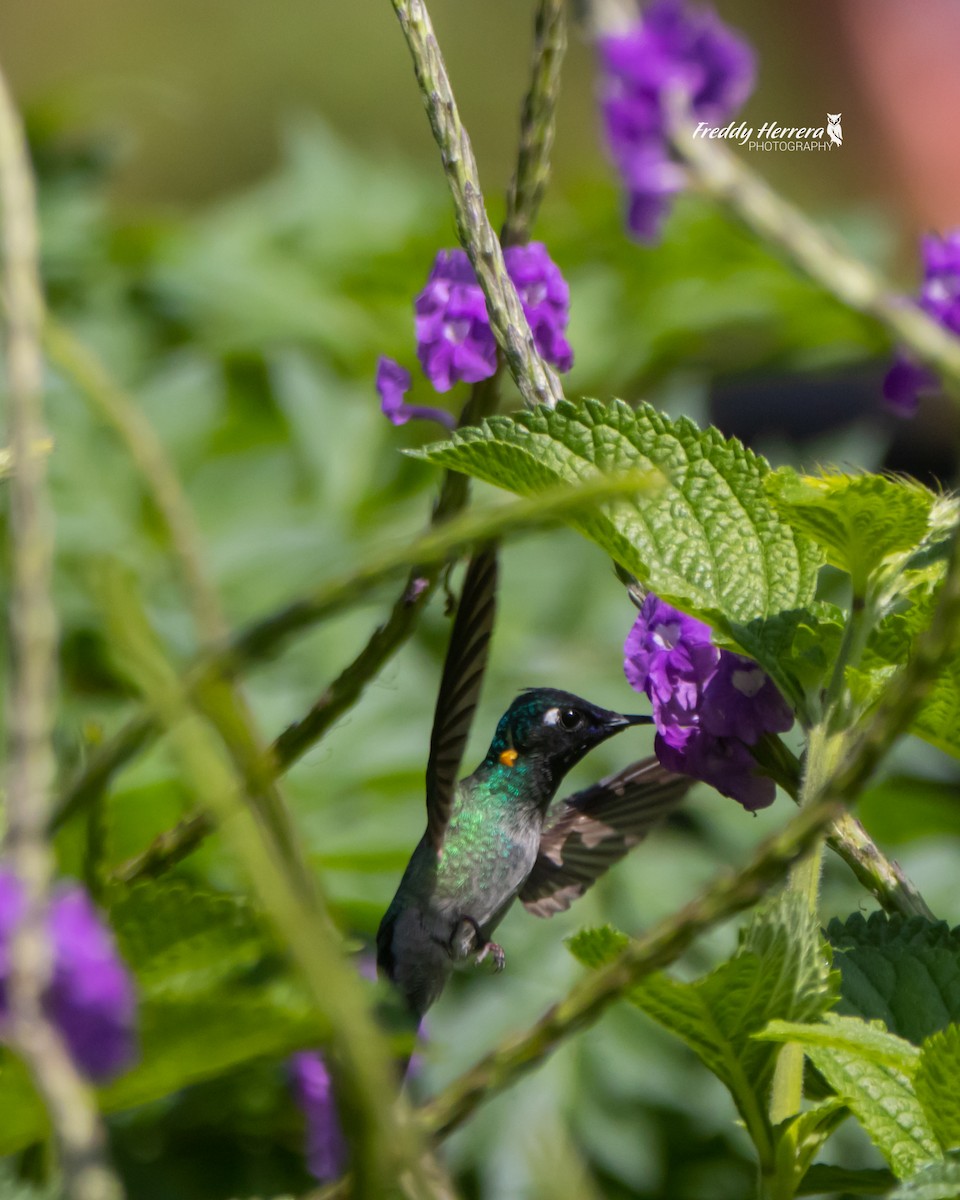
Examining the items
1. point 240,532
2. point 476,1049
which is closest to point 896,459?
point 240,532

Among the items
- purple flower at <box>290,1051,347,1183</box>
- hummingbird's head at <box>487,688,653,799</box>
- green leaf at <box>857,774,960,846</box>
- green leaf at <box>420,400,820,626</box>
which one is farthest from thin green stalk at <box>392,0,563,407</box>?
green leaf at <box>857,774,960,846</box>

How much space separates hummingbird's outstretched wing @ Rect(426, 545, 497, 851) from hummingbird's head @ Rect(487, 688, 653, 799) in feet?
0.41

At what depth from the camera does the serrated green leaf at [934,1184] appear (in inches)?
17.1

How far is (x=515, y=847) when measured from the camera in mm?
753

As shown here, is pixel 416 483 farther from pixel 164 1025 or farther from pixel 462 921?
pixel 164 1025

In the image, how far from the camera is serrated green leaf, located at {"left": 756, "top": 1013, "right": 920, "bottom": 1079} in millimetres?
462

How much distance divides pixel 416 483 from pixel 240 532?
310mm

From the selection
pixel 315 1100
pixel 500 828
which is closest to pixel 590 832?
pixel 500 828

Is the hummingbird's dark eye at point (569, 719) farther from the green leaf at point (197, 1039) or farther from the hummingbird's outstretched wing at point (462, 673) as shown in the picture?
the green leaf at point (197, 1039)

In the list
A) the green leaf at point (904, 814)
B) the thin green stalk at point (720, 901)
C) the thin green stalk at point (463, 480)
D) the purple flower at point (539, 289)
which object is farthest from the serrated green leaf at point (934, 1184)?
the green leaf at point (904, 814)

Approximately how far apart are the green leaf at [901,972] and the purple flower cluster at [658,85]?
0.29 m

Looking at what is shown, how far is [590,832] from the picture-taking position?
0.84 metres

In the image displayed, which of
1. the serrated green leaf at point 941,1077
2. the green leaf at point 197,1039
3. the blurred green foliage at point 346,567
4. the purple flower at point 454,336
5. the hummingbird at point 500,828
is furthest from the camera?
the blurred green foliage at point 346,567

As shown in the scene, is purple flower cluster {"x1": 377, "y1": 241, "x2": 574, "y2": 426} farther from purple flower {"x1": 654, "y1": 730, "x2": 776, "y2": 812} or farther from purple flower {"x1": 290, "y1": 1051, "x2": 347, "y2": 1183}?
purple flower {"x1": 290, "y1": 1051, "x2": 347, "y2": 1183}
